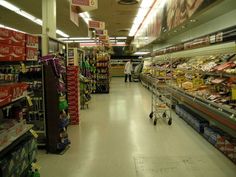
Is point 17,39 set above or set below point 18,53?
above

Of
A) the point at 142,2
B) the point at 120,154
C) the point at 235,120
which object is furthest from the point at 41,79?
the point at 142,2

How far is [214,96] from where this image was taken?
568cm

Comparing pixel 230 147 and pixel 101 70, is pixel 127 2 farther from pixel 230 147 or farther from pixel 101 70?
pixel 230 147

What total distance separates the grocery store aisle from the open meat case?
0.24 meters

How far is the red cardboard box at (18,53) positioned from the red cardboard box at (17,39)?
0.04 m

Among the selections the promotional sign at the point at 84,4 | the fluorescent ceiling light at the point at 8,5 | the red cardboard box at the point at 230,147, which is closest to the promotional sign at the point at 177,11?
the red cardboard box at the point at 230,147

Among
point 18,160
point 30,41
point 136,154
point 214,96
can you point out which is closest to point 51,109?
point 136,154

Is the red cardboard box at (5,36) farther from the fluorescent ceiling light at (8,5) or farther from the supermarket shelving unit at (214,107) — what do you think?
the fluorescent ceiling light at (8,5)

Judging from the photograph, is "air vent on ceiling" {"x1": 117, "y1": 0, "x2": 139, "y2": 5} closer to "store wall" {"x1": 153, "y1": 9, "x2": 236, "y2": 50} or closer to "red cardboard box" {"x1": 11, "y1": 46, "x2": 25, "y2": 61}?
"store wall" {"x1": 153, "y1": 9, "x2": 236, "y2": 50}

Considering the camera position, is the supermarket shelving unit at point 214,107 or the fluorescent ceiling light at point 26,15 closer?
the supermarket shelving unit at point 214,107

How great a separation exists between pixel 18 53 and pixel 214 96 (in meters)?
4.23

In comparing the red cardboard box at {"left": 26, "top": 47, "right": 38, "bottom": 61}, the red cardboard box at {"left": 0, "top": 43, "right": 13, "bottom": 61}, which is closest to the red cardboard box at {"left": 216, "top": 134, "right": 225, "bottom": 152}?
the red cardboard box at {"left": 26, "top": 47, "right": 38, "bottom": 61}

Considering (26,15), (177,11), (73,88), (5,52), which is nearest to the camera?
(5,52)

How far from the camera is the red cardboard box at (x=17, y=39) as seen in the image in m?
2.54
